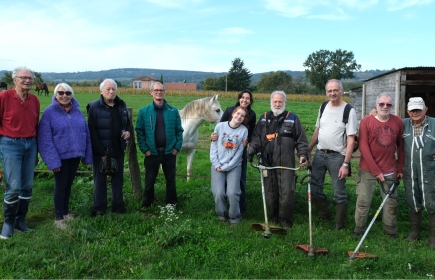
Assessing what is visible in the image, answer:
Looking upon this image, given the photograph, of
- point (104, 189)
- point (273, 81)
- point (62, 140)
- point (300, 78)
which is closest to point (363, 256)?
point (104, 189)

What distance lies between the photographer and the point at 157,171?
18.7 feet

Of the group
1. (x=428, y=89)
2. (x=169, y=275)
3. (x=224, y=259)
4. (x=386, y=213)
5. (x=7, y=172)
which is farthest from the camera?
(x=428, y=89)

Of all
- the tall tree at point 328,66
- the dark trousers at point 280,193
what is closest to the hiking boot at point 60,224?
the dark trousers at point 280,193

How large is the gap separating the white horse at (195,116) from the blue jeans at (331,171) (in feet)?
9.48

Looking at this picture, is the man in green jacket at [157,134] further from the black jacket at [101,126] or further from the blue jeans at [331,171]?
the blue jeans at [331,171]

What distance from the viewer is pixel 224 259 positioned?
13.5 ft

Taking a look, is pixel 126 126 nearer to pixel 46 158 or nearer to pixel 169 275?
pixel 46 158

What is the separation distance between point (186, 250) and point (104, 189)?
1764 mm

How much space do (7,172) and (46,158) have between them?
1.55 feet

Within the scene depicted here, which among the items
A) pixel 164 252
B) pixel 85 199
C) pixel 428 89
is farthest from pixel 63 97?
pixel 428 89

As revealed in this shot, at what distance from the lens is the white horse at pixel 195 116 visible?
7.60 meters

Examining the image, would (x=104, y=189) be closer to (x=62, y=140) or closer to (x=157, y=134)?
(x=62, y=140)

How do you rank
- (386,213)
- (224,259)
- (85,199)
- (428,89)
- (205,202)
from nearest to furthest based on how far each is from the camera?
(224,259), (386,213), (85,199), (205,202), (428,89)

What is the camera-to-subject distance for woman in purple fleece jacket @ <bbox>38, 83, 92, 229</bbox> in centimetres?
464
